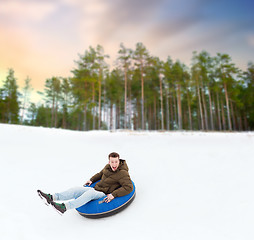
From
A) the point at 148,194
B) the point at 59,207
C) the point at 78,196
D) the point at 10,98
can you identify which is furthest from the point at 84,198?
the point at 10,98

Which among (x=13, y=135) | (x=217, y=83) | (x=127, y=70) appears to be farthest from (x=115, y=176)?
(x=217, y=83)

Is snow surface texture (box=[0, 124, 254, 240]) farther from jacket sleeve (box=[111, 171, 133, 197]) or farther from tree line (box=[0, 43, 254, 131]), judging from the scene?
tree line (box=[0, 43, 254, 131])

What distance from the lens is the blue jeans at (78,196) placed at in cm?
307

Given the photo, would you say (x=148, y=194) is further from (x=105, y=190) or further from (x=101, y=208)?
(x=101, y=208)

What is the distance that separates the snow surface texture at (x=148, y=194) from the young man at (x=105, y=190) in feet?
1.57

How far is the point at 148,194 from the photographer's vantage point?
395 centimetres

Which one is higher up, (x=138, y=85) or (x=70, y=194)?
(x=138, y=85)

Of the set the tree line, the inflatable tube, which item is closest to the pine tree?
the tree line

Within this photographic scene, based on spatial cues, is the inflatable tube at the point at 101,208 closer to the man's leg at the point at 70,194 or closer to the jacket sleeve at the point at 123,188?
the jacket sleeve at the point at 123,188

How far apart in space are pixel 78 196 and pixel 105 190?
640 mm

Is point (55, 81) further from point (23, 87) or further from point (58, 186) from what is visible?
point (58, 186)

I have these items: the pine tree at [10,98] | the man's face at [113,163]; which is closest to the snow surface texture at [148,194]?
the man's face at [113,163]

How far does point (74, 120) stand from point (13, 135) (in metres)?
34.0

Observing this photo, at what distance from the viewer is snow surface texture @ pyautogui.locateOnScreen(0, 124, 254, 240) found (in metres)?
2.74
